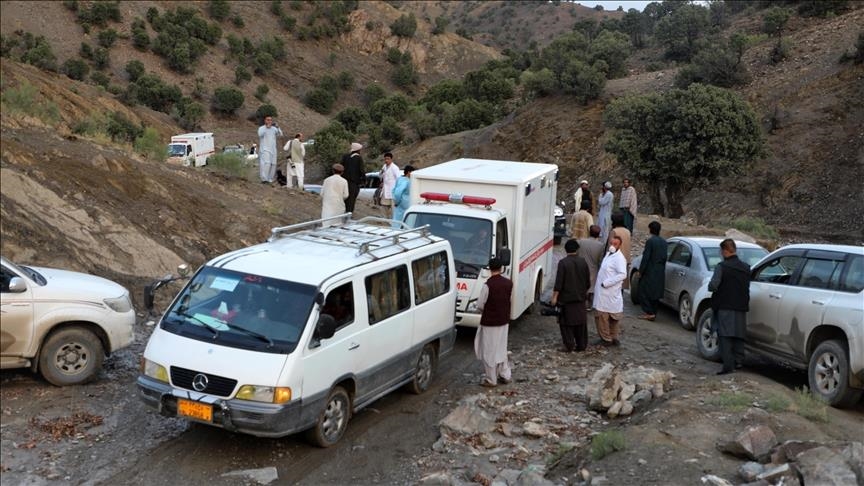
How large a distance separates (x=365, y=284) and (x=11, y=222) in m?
6.46

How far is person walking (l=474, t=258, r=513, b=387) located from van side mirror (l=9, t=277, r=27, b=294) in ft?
16.9

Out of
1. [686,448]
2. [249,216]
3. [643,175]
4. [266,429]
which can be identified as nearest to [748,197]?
[643,175]

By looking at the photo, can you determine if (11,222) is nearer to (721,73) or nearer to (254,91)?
(721,73)

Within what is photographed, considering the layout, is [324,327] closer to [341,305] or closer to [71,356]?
[341,305]

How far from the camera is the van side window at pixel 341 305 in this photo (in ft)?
27.8

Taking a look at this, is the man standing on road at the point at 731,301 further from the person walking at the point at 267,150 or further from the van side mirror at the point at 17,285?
the person walking at the point at 267,150

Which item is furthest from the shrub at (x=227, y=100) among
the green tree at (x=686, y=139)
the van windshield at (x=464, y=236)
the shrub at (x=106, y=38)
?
the van windshield at (x=464, y=236)

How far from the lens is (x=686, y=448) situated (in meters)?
8.03

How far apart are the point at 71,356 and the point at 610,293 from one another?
290 inches

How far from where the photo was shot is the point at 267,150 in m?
21.6

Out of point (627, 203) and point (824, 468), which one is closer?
point (824, 468)

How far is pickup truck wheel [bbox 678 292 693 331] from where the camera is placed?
14.7m

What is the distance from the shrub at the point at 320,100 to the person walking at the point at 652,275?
60709 mm

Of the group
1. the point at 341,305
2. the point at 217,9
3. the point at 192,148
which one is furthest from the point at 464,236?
the point at 217,9
